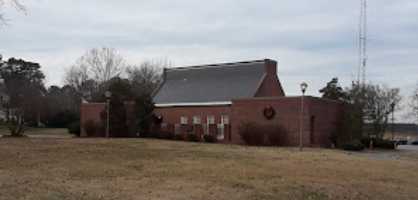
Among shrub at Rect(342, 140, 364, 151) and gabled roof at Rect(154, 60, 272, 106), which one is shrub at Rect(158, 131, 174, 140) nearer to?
gabled roof at Rect(154, 60, 272, 106)

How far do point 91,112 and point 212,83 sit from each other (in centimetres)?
1301

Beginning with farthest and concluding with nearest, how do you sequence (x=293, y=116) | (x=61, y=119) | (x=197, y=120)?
(x=61, y=119) < (x=197, y=120) < (x=293, y=116)

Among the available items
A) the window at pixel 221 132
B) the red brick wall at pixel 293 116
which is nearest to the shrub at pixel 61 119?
the window at pixel 221 132

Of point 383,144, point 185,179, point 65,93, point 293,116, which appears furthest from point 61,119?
point 185,179

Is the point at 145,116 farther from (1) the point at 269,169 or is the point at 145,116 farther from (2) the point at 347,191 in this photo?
(2) the point at 347,191

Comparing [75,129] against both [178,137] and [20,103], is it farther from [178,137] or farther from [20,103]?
[178,137]

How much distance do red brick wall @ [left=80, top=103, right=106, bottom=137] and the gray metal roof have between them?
5625 mm

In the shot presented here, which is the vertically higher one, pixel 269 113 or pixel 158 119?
pixel 269 113

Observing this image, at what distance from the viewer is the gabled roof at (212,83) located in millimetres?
47719

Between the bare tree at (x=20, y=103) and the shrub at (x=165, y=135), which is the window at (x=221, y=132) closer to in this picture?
the shrub at (x=165, y=135)

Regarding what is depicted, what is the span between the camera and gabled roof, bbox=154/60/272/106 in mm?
47719

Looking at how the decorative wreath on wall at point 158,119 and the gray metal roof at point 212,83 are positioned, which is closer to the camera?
the gray metal roof at point 212,83

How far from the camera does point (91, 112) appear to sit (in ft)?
178

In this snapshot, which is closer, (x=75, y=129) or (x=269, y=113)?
(x=269, y=113)
